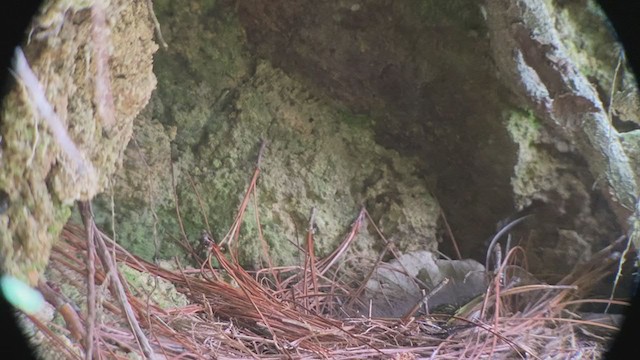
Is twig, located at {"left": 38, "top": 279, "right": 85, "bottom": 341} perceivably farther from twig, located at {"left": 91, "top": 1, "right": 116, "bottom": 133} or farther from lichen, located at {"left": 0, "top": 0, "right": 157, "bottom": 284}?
twig, located at {"left": 91, "top": 1, "right": 116, "bottom": 133}

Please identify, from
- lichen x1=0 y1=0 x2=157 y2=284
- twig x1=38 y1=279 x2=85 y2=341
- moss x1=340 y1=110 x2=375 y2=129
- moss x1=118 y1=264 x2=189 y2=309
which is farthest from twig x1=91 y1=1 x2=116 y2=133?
moss x1=340 y1=110 x2=375 y2=129

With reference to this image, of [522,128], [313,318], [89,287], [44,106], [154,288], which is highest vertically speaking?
[44,106]

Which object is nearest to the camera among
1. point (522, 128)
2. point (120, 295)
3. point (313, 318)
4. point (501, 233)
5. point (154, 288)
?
point (120, 295)

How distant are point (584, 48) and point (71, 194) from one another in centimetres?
118

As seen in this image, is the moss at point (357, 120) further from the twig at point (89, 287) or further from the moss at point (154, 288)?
the twig at point (89, 287)

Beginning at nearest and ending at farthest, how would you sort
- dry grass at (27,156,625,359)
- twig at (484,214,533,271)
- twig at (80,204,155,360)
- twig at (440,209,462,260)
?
1. twig at (80,204,155,360)
2. dry grass at (27,156,625,359)
3. twig at (484,214,533,271)
4. twig at (440,209,462,260)

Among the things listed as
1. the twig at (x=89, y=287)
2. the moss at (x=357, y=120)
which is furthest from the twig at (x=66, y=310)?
the moss at (x=357, y=120)

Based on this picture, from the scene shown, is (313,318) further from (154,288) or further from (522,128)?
(522,128)

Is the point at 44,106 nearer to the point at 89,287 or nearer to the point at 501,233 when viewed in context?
the point at 89,287

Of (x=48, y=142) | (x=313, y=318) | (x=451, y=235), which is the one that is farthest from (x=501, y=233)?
(x=48, y=142)

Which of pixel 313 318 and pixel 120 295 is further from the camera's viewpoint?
pixel 313 318

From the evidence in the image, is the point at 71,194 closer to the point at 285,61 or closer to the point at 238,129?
the point at 238,129

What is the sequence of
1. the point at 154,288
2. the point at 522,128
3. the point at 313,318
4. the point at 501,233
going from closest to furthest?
the point at 154,288
the point at 313,318
the point at 522,128
the point at 501,233

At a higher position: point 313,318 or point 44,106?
point 44,106
